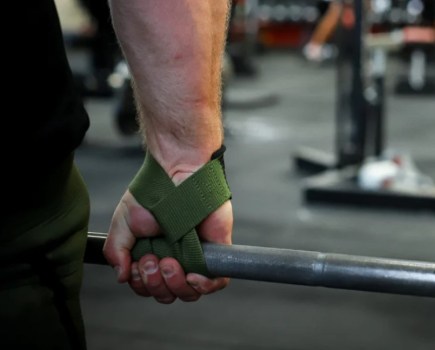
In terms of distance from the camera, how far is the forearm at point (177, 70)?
2.54ft

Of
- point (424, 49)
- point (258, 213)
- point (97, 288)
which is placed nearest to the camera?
point (97, 288)

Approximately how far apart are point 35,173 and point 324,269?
0.85ft

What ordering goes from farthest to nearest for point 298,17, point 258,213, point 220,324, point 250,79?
point 298,17
point 250,79
point 258,213
point 220,324

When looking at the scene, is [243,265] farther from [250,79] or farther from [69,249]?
[250,79]

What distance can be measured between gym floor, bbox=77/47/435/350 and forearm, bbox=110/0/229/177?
150cm

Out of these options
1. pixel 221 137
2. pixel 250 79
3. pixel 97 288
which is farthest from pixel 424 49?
pixel 221 137

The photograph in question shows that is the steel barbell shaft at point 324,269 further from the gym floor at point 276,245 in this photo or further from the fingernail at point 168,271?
the gym floor at point 276,245

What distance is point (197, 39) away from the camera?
0.78 meters

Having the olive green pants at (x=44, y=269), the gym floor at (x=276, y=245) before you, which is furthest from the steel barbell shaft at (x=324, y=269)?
the gym floor at (x=276, y=245)

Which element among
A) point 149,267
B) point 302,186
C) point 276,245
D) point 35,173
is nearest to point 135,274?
point 149,267

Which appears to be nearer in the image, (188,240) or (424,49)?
(188,240)

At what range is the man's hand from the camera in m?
0.79

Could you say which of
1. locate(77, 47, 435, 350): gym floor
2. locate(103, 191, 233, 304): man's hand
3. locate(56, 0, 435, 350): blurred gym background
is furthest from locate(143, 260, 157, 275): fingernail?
locate(77, 47, 435, 350): gym floor

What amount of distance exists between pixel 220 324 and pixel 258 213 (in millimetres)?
1262
